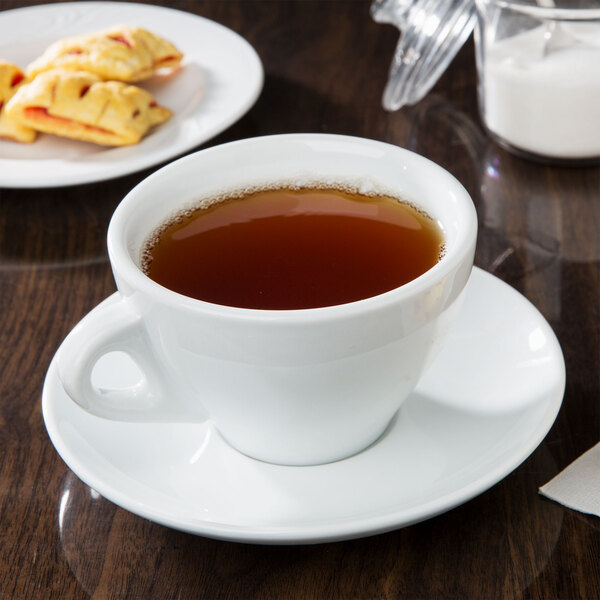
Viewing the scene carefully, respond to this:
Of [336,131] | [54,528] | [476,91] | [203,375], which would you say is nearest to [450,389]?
[203,375]

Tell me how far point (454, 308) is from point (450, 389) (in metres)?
0.11

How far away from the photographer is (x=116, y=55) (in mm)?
1271

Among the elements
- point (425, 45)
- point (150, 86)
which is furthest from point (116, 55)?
point (425, 45)

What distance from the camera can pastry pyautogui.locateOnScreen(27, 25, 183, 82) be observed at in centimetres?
127

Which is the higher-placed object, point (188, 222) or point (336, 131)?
point (188, 222)

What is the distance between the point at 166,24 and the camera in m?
1.46

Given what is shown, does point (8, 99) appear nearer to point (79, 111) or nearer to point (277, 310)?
point (79, 111)

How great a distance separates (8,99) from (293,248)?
2.29 ft

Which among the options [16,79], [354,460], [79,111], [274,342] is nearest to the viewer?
[274,342]

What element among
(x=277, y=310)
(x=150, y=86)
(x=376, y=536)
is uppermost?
(x=277, y=310)

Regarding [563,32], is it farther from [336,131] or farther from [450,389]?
[450,389]

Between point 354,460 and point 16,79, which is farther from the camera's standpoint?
point 16,79

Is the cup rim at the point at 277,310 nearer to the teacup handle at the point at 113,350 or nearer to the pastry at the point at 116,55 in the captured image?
the teacup handle at the point at 113,350

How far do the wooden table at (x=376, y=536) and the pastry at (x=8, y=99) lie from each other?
0.33 ft
